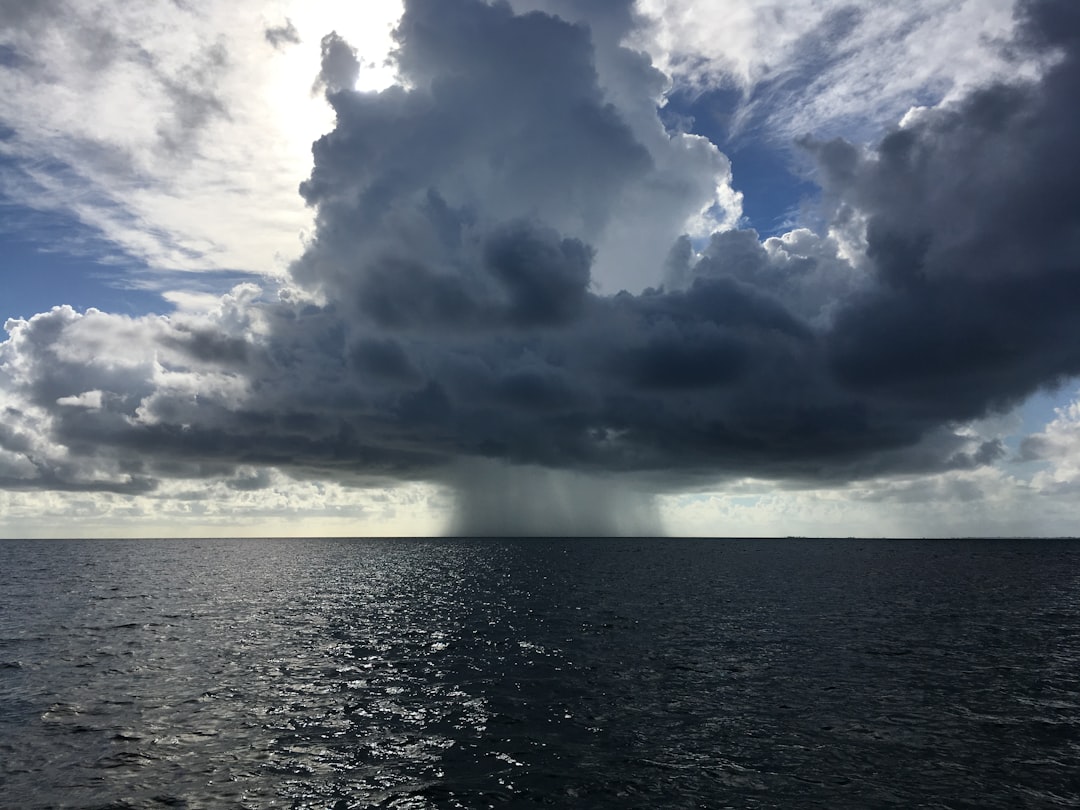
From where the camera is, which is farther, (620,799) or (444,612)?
(444,612)

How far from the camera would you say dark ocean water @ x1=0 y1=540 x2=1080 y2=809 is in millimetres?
28297

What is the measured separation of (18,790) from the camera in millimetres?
28234

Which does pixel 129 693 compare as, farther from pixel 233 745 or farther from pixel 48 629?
pixel 48 629

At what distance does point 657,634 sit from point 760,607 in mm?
30989

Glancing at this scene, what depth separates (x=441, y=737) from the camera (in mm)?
34469

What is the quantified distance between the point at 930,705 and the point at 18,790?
47.4 meters

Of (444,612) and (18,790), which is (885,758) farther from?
(444,612)

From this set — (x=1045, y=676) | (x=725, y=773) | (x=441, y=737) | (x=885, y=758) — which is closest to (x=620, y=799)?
(x=725, y=773)

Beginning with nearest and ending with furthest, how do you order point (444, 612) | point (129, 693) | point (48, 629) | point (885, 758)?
point (885, 758)
point (129, 693)
point (48, 629)
point (444, 612)

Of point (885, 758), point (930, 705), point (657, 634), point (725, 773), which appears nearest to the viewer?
point (725, 773)

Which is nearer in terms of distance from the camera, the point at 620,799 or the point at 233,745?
the point at 620,799

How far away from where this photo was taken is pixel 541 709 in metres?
39.5

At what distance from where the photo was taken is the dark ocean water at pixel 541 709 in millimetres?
28297

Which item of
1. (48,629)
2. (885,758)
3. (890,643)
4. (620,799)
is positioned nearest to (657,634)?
(890,643)
